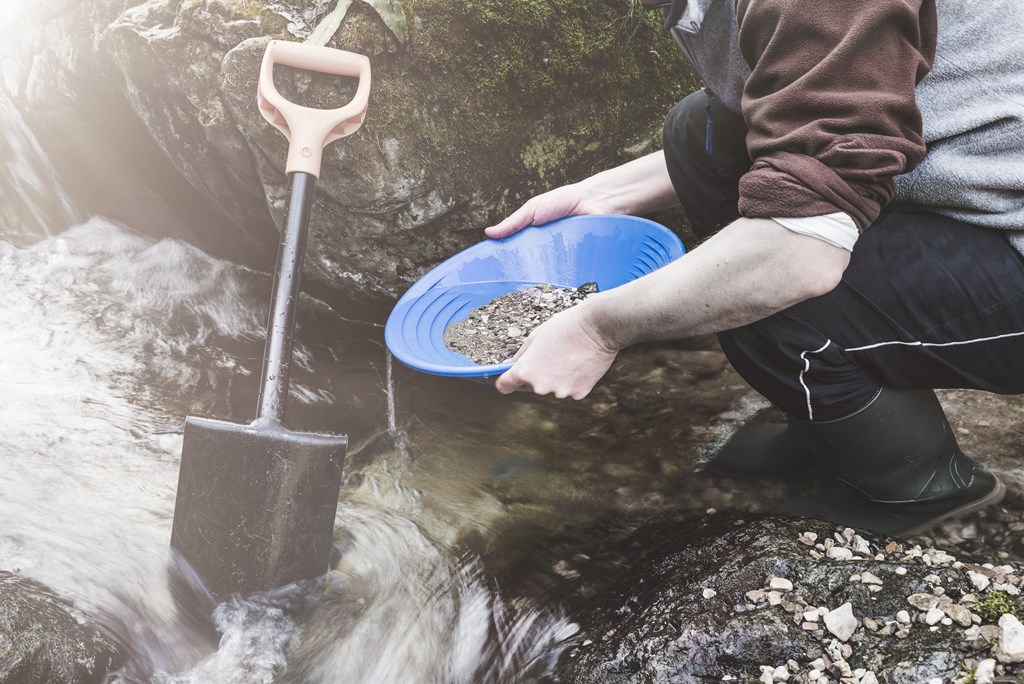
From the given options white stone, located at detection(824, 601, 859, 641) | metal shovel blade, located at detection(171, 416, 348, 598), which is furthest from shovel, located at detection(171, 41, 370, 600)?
white stone, located at detection(824, 601, 859, 641)

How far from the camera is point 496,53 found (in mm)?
2453

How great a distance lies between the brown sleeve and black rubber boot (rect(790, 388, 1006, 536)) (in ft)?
2.05

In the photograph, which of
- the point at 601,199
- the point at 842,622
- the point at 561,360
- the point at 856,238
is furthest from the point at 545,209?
the point at 842,622

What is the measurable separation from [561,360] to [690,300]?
13.8 inches

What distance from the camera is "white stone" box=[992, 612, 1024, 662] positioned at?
149 centimetres

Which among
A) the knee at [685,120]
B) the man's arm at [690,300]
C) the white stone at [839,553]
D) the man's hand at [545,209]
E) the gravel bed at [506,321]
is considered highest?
the knee at [685,120]

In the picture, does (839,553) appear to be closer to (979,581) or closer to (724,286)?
(979,581)

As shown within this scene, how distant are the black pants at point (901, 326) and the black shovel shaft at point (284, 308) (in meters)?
1.11

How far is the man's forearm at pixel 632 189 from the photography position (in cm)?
230

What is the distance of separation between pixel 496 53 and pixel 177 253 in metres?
1.60

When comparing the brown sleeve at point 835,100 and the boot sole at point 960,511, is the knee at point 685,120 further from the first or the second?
the boot sole at point 960,511

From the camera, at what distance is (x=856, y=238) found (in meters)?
1.35

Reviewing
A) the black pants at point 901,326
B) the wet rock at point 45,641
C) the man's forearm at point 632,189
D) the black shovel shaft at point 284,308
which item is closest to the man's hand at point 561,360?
the black pants at point 901,326

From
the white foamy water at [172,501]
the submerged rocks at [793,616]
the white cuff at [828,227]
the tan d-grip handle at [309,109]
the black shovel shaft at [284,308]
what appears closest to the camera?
the white cuff at [828,227]
